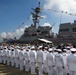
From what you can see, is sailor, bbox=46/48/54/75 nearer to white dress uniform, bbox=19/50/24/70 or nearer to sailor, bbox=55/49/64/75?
sailor, bbox=55/49/64/75

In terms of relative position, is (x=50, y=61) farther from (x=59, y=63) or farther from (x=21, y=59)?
(x=21, y=59)

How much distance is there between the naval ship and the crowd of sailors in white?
40.7 meters

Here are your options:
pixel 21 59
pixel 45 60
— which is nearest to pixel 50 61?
pixel 45 60

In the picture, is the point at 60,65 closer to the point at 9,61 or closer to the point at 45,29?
the point at 9,61

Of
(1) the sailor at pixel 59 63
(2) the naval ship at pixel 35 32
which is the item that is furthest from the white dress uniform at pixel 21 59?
(2) the naval ship at pixel 35 32

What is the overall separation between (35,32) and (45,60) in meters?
48.0

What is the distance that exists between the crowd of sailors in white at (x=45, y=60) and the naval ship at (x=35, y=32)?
40.7 m

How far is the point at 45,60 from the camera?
13.8 metres

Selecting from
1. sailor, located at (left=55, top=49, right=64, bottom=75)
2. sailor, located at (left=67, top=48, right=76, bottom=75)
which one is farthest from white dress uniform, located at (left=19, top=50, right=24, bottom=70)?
sailor, located at (left=67, top=48, right=76, bottom=75)

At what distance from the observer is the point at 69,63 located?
36.0 ft

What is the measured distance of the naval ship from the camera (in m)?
60.1

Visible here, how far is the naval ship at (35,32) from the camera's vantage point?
6012cm

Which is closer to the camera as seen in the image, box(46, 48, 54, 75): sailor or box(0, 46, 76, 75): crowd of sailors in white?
box(0, 46, 76, 75): crowd of sailors in white

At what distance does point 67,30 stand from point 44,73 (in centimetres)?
4186
